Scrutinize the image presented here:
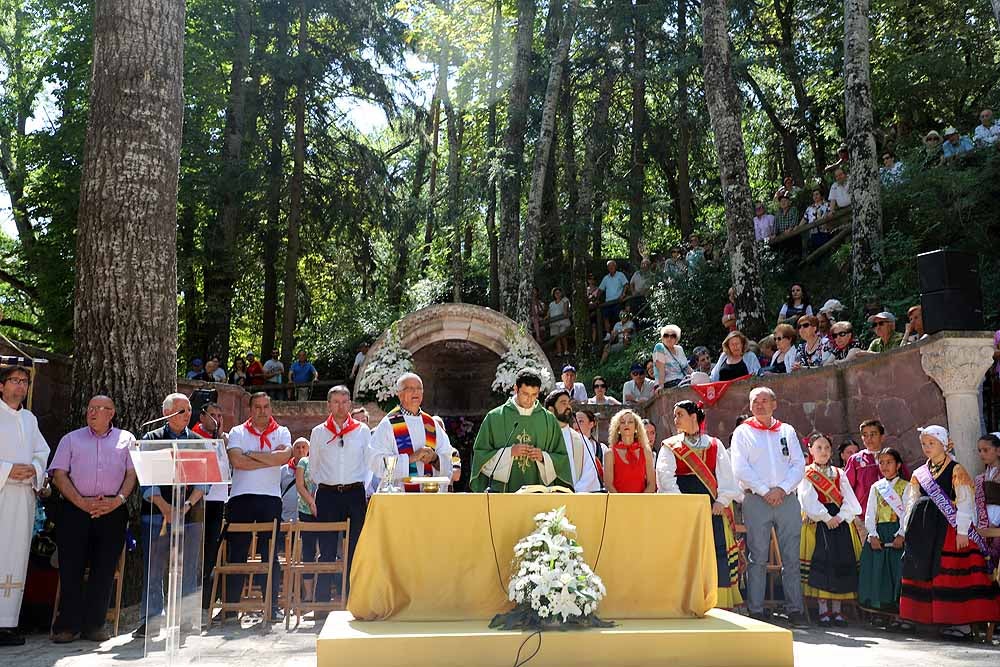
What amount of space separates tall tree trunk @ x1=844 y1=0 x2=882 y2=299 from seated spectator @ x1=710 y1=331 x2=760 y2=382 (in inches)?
143

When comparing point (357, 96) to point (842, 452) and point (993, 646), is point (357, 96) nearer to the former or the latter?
point (842, 452)

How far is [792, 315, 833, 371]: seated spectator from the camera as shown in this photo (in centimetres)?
1080

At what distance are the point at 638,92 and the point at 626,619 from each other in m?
19.2

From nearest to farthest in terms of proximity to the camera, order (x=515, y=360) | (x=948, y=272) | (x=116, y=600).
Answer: (x=116, y=600), (x=948, y=272), (x=515, y=360)

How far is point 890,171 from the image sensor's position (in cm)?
1634

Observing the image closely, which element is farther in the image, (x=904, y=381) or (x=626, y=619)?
(x=904, y=381)

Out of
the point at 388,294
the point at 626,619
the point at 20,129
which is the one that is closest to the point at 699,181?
the point at 388,294

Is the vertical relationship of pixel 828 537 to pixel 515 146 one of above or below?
below

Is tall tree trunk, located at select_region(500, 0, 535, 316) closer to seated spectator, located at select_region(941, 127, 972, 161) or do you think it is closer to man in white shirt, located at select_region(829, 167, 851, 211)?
man in white shirt, located at select_region(829, 167, 851, 211)

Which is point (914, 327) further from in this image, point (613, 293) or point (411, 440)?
point (613, 293)

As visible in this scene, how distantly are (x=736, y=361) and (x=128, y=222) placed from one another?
267 inches

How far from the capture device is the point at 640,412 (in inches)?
540

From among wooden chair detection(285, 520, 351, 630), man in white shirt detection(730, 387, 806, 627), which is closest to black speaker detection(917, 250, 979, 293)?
man in white shirt detection(730, 387, 806, 627)

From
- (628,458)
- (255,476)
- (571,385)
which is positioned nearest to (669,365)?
(571,385)
